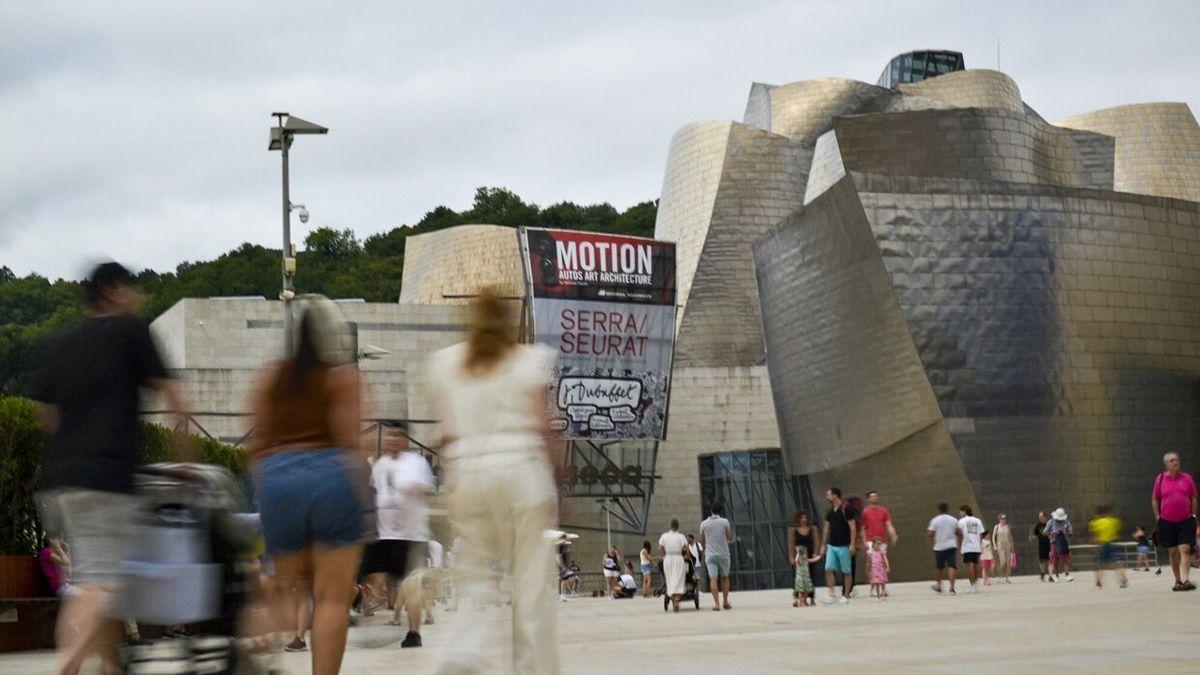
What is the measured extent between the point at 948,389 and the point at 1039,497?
249 centimetres

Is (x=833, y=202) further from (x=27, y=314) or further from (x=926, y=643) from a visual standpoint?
(x=27, y=314)

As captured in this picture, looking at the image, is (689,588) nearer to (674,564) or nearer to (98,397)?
(674,564)

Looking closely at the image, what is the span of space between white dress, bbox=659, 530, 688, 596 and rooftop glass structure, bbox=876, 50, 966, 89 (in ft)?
176

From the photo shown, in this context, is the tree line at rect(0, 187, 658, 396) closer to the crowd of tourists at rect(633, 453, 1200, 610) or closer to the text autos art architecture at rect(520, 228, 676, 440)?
the text autos art architecture at rect(520, 228, 676, 440)

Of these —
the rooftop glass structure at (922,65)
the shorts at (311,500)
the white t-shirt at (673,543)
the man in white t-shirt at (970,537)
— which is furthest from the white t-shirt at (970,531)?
the rooftop glass structure at (922,65)

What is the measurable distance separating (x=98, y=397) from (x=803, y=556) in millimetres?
13656

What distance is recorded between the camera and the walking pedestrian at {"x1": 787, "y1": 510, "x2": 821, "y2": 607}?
56.5 ft

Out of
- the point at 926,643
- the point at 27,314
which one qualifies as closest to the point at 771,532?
the point at 926,643

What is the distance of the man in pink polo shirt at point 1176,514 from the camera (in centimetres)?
1389

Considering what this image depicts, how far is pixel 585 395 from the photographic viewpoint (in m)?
36.7

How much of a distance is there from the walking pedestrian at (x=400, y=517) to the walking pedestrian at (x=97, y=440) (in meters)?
2.56

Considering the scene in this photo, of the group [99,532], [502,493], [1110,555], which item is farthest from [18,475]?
[1110,555]

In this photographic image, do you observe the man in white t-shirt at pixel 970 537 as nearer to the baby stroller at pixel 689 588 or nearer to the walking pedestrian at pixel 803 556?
the walking pedestrian at pixel 803 556

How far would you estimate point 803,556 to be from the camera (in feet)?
58.4
